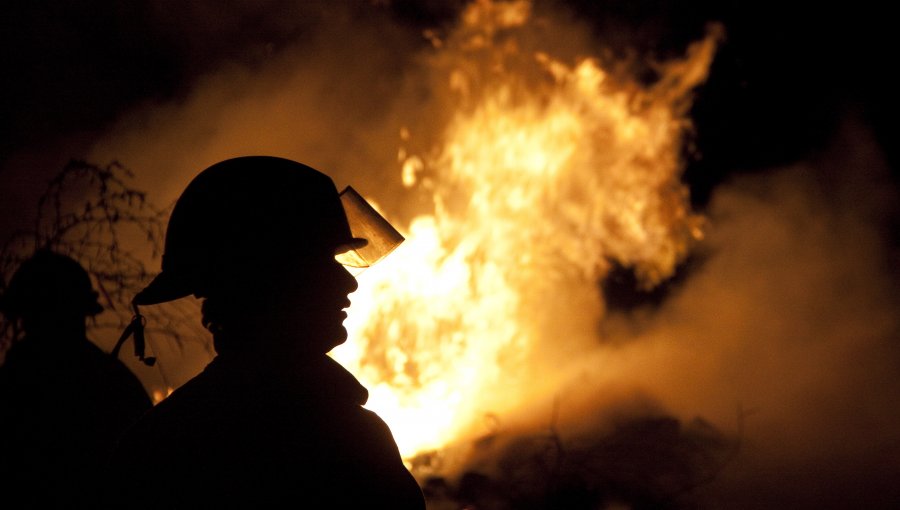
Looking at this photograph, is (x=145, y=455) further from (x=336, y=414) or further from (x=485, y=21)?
(x=485, y=21)

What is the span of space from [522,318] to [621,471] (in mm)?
1752

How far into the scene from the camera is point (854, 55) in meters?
5.88

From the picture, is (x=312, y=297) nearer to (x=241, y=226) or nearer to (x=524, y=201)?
(x=241, y=226)

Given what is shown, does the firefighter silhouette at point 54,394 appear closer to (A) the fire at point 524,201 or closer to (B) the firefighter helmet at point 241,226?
(B) the firefighter helmet at point 241,226

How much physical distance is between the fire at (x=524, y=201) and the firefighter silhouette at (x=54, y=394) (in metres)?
2.45

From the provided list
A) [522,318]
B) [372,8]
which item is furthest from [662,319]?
[372,8]

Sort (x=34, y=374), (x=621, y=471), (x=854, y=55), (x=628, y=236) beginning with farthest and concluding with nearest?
1. (x=628, y=236)
2. (x=854, y=55)
3. (x=621, y=471)
4. (x=34, y=374)

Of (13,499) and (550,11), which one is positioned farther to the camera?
(550,11)

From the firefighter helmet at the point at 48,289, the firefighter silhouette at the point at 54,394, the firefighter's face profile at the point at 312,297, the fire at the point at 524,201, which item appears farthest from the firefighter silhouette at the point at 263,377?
the fire at the point at 524,201

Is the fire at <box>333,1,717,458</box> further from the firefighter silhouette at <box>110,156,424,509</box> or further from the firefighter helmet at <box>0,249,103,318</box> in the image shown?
the firefighter silhouette at <box>110,156,424,509</box>

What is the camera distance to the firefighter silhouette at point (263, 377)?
1.89 m

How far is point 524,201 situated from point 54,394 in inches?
164

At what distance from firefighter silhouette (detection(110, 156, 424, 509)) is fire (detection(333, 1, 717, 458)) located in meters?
3.81

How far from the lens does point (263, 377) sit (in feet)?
6.57
